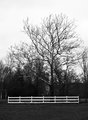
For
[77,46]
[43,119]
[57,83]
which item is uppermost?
[77,46]

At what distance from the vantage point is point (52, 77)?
4381 centimetres

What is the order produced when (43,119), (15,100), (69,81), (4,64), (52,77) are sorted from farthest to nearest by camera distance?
(4,64) < (69,81) < (52,77) < (15,100) < (43,119)

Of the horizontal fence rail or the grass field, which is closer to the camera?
the grass field

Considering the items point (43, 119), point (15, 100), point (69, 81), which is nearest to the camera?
point (43, 119)

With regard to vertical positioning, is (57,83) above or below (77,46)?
below

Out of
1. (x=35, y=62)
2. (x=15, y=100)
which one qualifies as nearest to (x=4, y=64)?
(x=35, y=62)

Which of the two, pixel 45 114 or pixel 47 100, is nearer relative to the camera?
pixel 45 114

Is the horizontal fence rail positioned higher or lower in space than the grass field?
higher

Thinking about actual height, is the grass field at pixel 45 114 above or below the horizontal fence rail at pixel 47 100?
below

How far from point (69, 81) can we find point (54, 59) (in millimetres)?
8245

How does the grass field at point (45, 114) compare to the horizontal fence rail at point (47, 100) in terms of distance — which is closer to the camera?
the grass field at point (45, 114)

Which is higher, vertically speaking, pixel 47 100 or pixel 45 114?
pixel 47 100

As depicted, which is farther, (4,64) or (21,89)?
(4,64)

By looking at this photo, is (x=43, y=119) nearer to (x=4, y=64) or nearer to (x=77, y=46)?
(x=77, y=46)
